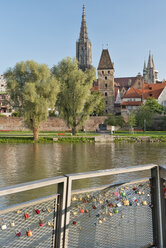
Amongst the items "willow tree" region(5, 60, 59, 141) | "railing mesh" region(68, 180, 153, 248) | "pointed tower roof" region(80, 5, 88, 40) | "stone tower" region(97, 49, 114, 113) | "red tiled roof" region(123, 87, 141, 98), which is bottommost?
"railing mesh" region(68, 180, 153, 248)

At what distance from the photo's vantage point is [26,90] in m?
35.2

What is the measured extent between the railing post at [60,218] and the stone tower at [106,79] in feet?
262

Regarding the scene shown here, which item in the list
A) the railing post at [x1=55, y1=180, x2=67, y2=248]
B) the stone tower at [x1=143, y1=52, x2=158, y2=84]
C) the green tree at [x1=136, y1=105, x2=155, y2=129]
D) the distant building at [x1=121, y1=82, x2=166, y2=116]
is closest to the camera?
the railing post at [x1=55, y1=180, x2=67, y2=248]

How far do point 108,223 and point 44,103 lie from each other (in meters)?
32.8

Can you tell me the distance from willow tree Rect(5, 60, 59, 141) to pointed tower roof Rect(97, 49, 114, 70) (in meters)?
47.9

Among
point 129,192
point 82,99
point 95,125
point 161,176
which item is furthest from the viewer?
point 95,125

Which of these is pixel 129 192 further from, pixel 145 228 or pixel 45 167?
pixel 45 167

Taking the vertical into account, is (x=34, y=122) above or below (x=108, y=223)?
above

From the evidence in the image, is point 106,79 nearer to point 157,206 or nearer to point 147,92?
point 147,92

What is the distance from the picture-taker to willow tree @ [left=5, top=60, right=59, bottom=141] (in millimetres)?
35875

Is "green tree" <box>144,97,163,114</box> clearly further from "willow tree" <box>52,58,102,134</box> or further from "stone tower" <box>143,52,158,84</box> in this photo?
"stone tower" <box>143,52,158,84</box>

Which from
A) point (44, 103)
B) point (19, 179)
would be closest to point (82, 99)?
point (44, 103)

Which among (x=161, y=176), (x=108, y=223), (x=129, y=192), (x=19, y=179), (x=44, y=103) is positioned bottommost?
(x=19, y=179)

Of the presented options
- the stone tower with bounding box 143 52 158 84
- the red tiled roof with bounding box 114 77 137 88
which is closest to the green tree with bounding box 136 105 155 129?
the red tiled roof with bounding box 114 77 137 88
